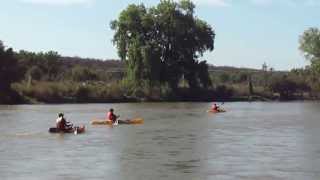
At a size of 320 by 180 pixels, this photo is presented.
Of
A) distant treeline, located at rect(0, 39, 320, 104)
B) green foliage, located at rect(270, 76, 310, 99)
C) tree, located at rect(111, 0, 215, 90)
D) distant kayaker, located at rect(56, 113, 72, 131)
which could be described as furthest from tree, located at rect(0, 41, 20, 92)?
green foliage, located at rect(270, 76, 310, 99)

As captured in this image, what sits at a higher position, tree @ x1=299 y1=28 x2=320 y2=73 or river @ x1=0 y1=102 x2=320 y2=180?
tree @ x1=299 y1=28 x2=320 y2=73

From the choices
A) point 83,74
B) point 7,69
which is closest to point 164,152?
point 7,69

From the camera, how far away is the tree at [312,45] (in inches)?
5094

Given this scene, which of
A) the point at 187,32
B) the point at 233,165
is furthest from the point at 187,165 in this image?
the point at 187,32

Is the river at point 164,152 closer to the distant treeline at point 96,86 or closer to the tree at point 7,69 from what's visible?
the tree at point 7,69

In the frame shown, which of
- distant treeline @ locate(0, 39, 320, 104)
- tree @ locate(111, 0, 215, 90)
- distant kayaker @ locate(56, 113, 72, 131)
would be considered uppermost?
tree @ locate(111, 0, 215, 90)

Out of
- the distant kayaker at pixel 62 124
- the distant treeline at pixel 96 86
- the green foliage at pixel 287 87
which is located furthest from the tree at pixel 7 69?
the green foliage at pixel 287 87

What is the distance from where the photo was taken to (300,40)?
5182 inches

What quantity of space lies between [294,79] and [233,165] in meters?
103

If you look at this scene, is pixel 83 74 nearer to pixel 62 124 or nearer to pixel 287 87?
pixel 287 87

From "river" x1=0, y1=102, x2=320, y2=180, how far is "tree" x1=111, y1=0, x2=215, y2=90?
2100 inches

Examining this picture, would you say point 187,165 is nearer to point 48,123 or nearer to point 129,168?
point 129,168

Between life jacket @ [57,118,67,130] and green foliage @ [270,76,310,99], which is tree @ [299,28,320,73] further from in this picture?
life jacket @ [57,118,67,130]

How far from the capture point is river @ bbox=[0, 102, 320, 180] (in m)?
27.0
